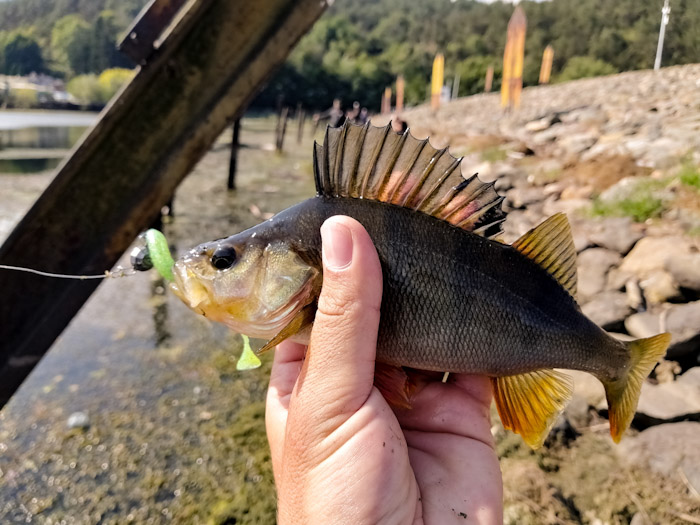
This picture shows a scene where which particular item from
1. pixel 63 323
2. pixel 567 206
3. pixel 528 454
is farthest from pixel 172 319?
pixel 567 206

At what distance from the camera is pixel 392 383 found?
6.72ft

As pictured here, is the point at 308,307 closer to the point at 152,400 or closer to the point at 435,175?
the point at 435,175

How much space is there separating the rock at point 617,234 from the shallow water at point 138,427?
460 cm

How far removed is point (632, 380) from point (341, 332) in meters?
1.36

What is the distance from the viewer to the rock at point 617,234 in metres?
6.20

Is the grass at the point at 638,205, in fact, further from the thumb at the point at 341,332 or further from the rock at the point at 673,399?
the thumb at the point at 341,332

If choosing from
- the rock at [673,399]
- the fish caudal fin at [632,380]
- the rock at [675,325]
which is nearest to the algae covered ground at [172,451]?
the rock at [673,399]

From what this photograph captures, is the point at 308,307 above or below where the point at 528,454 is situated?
above

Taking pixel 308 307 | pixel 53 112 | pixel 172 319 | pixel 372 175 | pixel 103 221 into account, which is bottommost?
pixel 53 112

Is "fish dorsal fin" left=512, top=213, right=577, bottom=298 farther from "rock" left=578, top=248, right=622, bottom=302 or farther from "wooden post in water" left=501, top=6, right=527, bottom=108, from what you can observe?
"wooden post in water" left=501, top=6, right=527, bottom=108

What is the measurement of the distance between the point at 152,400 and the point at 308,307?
3430 millimetres

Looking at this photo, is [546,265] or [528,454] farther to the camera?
[528,454]

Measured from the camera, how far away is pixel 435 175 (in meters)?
1.96

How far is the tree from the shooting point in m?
61.4
